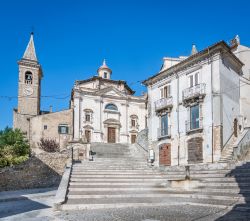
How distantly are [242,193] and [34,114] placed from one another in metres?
31.7

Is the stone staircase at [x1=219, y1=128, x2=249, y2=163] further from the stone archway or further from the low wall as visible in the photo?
the stone archway

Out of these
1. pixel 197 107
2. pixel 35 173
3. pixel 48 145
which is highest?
pixel 197 107

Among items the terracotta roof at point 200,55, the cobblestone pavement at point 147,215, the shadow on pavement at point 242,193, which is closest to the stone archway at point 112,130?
the terracotta roof at point 200,55

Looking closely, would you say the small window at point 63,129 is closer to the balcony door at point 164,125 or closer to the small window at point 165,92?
the balcony door at point 164,125

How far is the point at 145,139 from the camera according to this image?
29016 mm

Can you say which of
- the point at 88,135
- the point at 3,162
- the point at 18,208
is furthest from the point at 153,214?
the point at 88,135

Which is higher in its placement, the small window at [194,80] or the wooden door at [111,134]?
the small window at [194,80]

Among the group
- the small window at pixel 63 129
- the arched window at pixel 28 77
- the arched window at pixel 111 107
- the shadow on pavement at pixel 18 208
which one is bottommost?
the shadow on pavement at pixel 18 208

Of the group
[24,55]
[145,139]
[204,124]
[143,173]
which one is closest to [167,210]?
[143,173]

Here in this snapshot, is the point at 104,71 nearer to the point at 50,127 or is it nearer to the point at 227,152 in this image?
the point at 50,127

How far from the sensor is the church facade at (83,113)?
3506 centimetres

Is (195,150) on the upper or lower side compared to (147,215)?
upper

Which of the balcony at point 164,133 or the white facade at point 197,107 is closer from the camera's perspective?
the white facade at point 197,107

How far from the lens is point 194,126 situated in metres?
22.8
